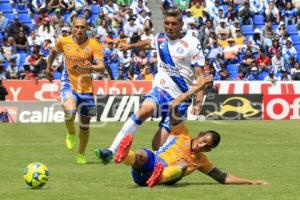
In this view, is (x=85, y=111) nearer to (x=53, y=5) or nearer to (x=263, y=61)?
(x=53, y=5)

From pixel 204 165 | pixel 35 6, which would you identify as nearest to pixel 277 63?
pixel 35 6

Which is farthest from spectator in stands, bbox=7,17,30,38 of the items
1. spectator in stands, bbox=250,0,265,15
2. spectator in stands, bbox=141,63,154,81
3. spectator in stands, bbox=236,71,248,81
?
spectator in stands, bbox=250,0,265,15

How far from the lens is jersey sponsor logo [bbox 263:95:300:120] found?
3238cm

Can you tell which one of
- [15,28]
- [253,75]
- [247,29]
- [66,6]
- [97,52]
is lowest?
[253,75]

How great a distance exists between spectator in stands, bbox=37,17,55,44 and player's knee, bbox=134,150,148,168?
23862 millimetres

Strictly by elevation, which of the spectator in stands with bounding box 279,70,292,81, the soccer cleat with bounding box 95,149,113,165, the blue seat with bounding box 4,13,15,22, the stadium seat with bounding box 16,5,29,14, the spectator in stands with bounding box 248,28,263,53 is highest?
the soccer cleat with bounding box 95,149,113,165

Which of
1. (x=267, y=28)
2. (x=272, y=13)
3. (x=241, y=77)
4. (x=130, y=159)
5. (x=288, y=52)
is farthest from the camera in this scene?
(x=272, y=13)

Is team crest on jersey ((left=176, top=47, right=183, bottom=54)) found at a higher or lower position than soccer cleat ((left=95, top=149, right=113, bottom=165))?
higher

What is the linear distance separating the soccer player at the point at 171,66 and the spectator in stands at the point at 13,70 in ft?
68.0

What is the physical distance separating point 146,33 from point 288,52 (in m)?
6.81

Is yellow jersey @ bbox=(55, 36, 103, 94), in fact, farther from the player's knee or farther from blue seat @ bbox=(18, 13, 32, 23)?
blue seat @ bbox=(18, 13, 32, 23)

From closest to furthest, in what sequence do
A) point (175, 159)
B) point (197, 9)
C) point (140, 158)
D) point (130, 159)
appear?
1. point (130, 159)
2. point (140, 158)
3. point (175, 159)
4. point (197, 9)

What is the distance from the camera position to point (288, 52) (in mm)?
37500

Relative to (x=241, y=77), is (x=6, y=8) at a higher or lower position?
higher
